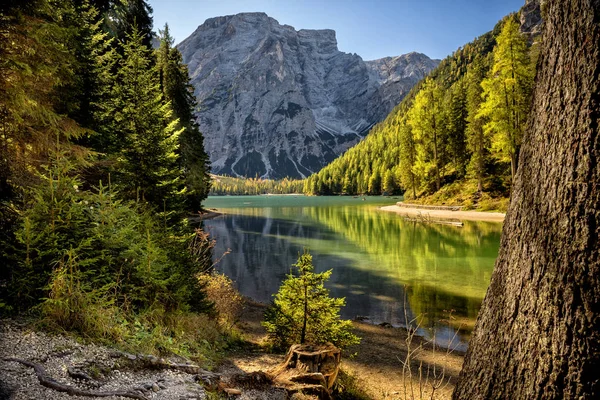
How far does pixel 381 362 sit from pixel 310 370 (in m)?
4.04

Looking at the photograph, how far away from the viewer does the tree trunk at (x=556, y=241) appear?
7.05 ft

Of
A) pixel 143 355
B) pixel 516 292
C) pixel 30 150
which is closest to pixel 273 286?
pixel 30 150

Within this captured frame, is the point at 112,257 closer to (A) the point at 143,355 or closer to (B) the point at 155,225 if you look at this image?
(A) the point at 143,355

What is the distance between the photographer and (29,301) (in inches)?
173

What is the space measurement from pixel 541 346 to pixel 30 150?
1134cm

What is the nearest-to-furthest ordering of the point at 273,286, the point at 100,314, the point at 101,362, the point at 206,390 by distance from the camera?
the point at 101,362, the point at 206,390, the point at 100,314, the point at 273,286

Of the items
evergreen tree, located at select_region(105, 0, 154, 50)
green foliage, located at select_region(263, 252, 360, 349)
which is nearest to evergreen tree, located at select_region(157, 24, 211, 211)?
evergreen tree, located at select_region(105, 0, 154, 50)

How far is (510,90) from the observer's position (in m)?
31.2

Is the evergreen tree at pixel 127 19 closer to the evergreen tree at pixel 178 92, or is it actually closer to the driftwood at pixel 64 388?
the evergreen tree at pixel 178 92

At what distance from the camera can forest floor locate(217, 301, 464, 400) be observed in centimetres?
696

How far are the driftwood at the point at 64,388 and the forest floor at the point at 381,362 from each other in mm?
2496

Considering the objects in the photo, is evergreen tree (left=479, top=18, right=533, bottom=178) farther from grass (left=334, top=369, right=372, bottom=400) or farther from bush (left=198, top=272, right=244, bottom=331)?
grass (left=334, top=369, right=372, bottom=400)

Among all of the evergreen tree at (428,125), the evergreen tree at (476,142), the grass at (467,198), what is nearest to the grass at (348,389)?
the grass at (467,198)

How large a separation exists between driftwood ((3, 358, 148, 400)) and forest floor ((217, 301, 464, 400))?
250 cm
